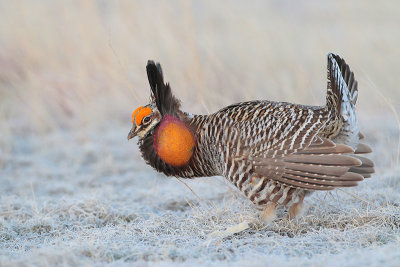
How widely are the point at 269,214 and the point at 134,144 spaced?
130 inches

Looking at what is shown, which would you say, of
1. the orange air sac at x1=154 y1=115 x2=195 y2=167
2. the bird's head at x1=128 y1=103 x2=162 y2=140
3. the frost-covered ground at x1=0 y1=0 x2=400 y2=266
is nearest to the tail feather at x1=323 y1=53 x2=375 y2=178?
the frost-covered ground at x1=0 y1=0 x2=400 y2=266

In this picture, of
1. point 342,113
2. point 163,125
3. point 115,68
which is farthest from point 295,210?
point 115,68

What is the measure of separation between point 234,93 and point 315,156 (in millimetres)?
3850

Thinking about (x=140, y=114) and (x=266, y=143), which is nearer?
(x=266, y=143)

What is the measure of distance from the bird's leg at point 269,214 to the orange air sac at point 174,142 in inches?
26.4

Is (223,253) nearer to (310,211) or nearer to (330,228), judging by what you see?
(330,228)

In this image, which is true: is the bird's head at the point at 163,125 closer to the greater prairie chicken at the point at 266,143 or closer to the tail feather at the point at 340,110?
the greater prairie chicken at the point at 266,143

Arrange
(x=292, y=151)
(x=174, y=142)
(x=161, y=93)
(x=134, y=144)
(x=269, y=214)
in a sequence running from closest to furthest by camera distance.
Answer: (x=292, y=151)
(x=269, y=214)
(x=174, y=142)
(x=161, y=93)
(x=134, y=144)

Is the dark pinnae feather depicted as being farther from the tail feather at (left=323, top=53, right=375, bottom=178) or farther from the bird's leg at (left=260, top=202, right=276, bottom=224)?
the tail feather at (left=323, top=53, right=375, bottom=178)

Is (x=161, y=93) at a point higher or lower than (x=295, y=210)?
higher

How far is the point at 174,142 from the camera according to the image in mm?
3941

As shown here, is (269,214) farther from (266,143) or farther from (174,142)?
(174,142)

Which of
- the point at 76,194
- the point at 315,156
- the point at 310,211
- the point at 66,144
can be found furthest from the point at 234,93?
the point at 315,156

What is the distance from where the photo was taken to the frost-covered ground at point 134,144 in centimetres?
324
